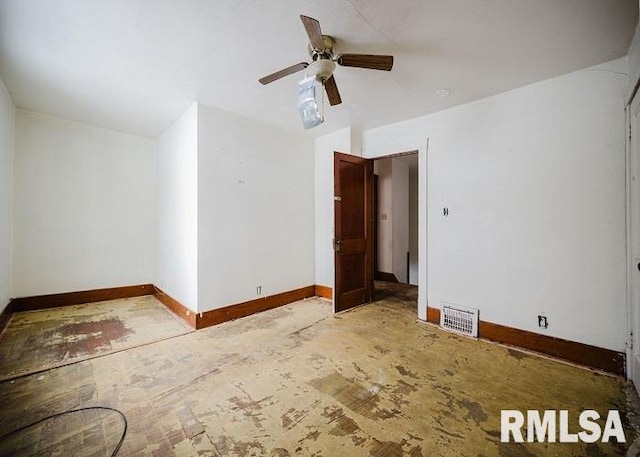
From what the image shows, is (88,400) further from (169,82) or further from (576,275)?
(576,275)

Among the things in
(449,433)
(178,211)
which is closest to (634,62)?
(449,433)

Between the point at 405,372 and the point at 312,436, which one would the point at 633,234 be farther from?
the point at 312,436

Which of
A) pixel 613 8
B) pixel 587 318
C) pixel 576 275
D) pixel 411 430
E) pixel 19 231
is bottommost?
pixel 411 430

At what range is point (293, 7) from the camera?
5.88 feet

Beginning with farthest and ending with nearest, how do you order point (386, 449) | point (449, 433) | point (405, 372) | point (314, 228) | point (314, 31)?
point (314, 228) → point (405, 372) → point (314, 31) → point (449, 433) → point (386, 449)

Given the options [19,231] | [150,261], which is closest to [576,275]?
[150,261]

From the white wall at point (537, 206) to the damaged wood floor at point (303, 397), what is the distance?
540 mm

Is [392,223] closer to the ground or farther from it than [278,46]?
closer to the ground

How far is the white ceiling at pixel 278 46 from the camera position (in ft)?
5.95

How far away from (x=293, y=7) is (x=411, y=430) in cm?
287

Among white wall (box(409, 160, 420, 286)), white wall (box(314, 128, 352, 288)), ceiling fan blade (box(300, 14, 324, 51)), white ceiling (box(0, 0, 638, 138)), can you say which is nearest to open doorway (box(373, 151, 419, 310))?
white wall (box(409, 160, 420, 286))

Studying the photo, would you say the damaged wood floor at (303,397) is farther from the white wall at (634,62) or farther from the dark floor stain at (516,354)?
the white wall at (634,62)

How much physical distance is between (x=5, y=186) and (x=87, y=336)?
2230 millimetres

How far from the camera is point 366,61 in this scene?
203cm
